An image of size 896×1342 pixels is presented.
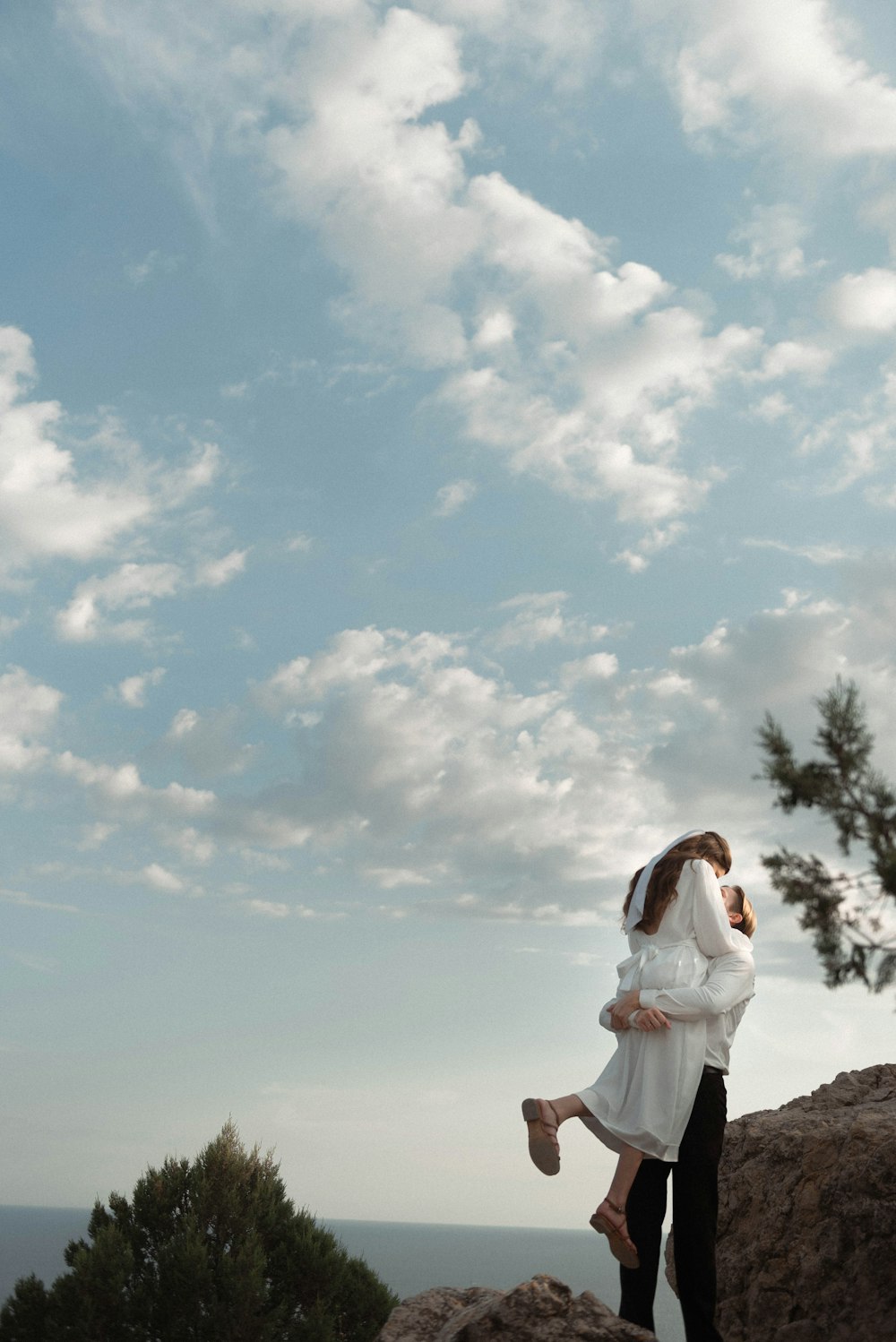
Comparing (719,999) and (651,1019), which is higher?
(719,999)

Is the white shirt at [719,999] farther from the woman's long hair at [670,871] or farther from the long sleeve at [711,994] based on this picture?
the woman's long hair at [670,871]

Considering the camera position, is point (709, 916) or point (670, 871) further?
point (670, 871)

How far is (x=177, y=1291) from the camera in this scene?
9.05m

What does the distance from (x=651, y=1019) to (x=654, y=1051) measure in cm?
20

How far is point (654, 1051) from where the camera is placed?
583 cm

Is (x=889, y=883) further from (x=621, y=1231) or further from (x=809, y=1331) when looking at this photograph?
(x=809, y=1331)

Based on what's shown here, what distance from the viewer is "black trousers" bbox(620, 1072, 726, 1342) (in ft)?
18.5

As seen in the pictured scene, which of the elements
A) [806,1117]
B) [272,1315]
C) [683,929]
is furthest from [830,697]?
[272,1315]

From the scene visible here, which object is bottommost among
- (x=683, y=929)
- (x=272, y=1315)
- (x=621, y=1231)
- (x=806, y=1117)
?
(x=272, y=1315)

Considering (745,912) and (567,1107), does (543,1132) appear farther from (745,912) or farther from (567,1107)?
(745,912)

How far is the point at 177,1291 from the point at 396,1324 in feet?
12.5

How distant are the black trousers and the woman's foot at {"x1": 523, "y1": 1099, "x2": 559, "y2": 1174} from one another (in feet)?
1.75

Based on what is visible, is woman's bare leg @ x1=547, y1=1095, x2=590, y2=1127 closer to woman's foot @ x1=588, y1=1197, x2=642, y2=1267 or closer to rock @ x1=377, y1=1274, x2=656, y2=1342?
woman's foot @ x1=588, y1=1197, x2=642, y2=1267

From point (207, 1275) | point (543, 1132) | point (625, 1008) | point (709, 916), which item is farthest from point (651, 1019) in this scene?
point (207, 1275)
